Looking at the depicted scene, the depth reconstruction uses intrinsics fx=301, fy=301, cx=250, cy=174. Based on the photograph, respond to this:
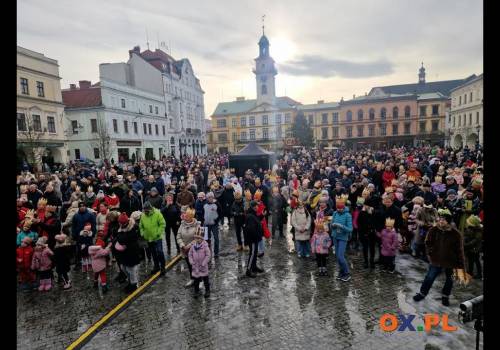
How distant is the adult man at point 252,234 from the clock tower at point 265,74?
198 feet

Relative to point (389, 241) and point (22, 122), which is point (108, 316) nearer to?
point (389, 241)

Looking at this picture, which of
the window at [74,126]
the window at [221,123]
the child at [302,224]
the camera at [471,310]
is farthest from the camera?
the window at [221,123]

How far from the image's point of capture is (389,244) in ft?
25.0

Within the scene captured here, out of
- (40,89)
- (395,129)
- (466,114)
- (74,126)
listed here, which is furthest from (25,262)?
(395,129)

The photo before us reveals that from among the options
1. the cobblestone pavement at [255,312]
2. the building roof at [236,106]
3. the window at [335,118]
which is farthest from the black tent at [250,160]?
the building roof at [236,106]

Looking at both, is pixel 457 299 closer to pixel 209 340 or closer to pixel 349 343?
pixel 349 343

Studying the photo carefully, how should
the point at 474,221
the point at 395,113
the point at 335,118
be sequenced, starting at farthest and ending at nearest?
1. the point at 335,118
2. the point at 395,113
3. the point at 474,221

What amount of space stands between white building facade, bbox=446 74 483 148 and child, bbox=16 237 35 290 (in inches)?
2065

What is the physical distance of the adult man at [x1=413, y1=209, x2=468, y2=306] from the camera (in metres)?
5.84

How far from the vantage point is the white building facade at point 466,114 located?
45312 millimetres

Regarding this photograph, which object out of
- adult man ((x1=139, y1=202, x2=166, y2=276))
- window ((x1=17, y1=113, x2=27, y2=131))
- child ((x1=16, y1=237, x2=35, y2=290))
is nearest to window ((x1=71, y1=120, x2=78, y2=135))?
window ((x1=17, y1=113, x2=27, y2=131))

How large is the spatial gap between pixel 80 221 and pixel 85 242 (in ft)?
1.95

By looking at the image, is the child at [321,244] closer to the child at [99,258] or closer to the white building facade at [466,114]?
the child at [99,258]
